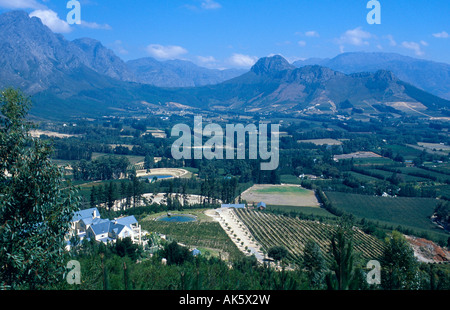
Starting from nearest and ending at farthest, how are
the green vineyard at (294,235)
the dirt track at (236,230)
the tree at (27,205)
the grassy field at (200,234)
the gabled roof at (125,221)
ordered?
the tree at (27,205), the grassy field at (200,234), the gabled roof at (125,221), the dirt track at (236,230), the green vineyard at (294,235)

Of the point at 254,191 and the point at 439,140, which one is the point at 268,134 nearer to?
the point at 439,140

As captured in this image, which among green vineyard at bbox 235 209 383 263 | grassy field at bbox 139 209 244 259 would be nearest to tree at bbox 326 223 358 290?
grassy field at bbox 139 209 244 259

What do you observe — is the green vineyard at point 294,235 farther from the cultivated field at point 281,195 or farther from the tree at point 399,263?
the tree at point 399,263

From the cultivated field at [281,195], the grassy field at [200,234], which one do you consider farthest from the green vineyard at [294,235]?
the cultivated field at [281,195]

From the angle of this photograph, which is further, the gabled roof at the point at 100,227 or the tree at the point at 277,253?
the gabled roof at the point at 100,227

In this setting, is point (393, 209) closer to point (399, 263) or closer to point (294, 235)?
point (294, 235)
